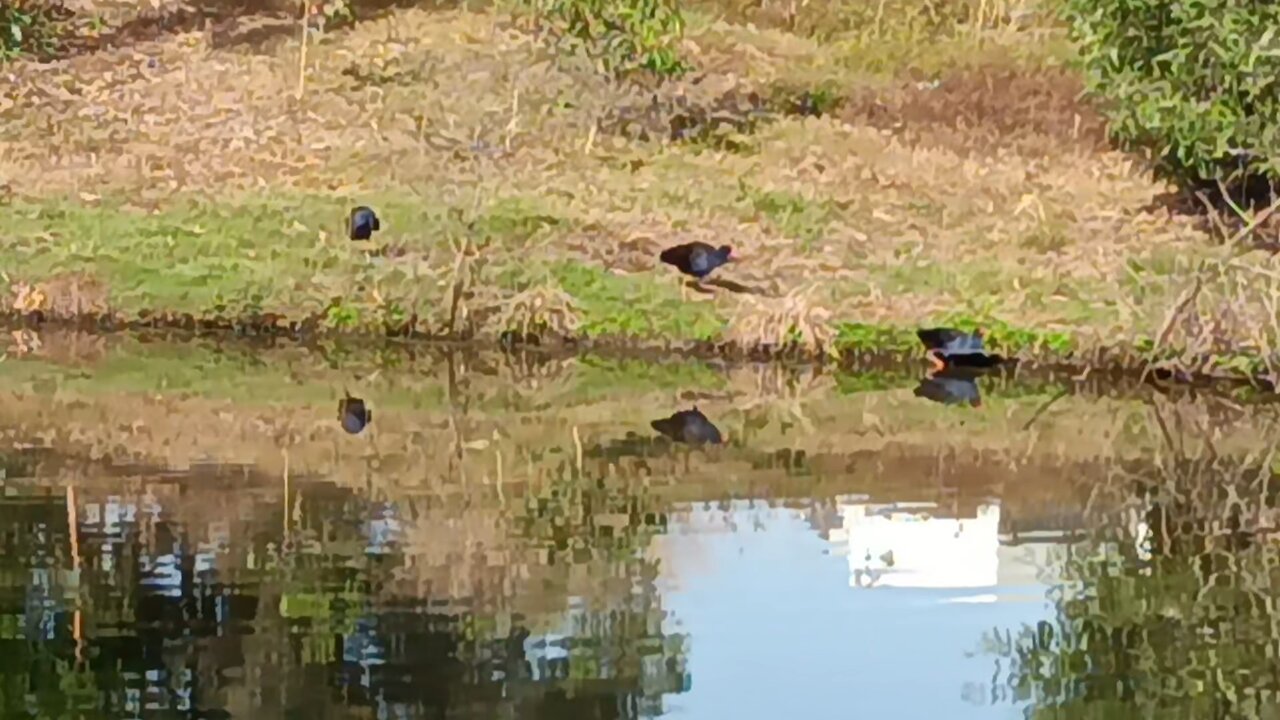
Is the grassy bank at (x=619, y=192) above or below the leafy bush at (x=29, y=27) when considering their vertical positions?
below

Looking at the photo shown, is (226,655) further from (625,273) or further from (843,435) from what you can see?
(625,273)

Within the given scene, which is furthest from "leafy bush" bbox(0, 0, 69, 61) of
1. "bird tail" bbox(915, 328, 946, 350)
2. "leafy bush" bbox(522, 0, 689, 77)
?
"bird tail" bbox(915, 328, 946, 350)

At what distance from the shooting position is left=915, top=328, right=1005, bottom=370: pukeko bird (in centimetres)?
1248

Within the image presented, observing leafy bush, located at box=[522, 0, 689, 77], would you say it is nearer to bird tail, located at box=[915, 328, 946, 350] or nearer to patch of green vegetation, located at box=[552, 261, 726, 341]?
patch of green vegetation, located at box=[552, 261, 726, 341]

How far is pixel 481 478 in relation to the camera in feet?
29.0

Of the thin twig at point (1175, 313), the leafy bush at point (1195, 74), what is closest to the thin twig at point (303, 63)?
the leafy bush at point (1195, 74)

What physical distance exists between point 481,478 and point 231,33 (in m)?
13.1

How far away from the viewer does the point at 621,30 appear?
18391 millimetres

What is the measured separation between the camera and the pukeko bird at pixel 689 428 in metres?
9.98

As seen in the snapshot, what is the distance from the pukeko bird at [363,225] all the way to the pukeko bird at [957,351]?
4.88 meters

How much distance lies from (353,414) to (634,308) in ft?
10.8

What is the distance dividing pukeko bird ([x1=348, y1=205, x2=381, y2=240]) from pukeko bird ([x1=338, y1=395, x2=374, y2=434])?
150 inches

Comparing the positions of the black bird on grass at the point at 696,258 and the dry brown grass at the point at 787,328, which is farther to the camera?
the black bird on grass at the point at 696,258

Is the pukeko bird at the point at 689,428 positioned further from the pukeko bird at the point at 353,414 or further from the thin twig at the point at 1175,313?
the thin twig at the point at 1175,313
